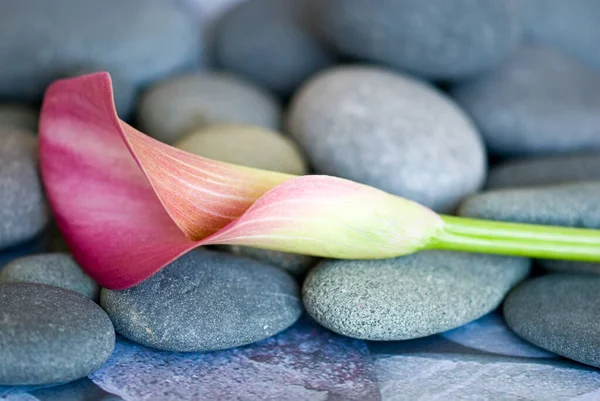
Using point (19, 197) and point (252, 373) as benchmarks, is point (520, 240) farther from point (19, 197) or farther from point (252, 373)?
point (19, 197)

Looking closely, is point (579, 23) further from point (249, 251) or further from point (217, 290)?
point (217, 290)

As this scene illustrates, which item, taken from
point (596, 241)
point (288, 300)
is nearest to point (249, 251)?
point (288, 300)

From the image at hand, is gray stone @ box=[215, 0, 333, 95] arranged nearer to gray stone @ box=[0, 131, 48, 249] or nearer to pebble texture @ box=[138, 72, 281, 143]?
pebble texture @ box=[138, 72, 281, 143]

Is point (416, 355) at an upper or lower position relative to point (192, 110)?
lower

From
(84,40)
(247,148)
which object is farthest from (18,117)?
(247,148)

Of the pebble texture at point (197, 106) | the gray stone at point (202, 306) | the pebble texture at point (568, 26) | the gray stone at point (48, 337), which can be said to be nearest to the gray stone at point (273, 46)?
the pebble texture at point (197, 106)

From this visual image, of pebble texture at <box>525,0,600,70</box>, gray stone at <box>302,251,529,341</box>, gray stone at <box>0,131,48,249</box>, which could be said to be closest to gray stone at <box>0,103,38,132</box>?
gray stone at <box>0,131,48,249</box>
